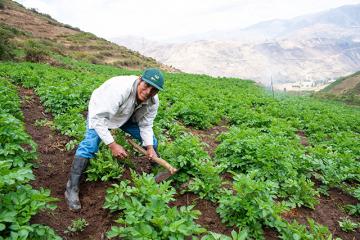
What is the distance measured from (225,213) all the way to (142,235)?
1.54 m

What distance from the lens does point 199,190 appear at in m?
4.57

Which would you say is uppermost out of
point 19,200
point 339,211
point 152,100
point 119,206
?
point 152,100

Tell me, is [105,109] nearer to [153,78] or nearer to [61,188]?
[153,78]

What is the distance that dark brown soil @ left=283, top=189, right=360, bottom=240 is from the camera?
4.59 metres

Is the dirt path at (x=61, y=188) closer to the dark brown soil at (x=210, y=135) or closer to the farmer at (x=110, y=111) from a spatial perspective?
the farmer at (x=110, y=111)

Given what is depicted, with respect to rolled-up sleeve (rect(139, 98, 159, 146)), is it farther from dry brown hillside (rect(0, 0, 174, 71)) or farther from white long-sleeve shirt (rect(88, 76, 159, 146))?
dry brown hillside (rect(0, 0, 174, 71))

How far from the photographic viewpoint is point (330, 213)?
5.07 metres

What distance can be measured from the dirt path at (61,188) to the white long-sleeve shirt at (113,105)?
2.74 feet

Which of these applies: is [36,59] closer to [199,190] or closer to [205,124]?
[205,124]

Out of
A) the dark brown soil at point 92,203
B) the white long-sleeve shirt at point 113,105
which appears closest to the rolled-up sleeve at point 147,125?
the white long-sleeve shirt at point 113,105

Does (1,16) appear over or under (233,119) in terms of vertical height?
over

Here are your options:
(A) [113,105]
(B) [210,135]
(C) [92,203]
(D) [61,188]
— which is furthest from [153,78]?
(B) [210,135]

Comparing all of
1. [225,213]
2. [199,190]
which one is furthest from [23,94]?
[225,213]

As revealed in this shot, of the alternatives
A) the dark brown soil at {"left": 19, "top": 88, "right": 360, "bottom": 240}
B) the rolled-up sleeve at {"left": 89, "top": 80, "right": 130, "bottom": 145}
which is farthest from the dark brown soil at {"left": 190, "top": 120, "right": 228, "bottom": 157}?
the rolled-up sleeve at {"left": 89, "top": 80, "right": 130, "bottom": 145}
